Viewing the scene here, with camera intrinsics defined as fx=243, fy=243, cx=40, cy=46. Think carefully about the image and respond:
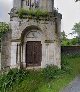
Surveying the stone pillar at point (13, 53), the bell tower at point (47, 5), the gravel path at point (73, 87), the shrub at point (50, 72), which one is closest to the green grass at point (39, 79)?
the shrub at point (50, 72)

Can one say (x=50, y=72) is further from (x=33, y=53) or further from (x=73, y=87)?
(x=73, y=87)

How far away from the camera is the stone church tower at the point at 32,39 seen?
62.4 ft

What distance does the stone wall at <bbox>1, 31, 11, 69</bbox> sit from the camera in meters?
18.8

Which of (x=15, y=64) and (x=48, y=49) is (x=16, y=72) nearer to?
(x=15, y=64)

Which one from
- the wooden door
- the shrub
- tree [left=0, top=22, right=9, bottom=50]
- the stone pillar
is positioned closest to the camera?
the shrub

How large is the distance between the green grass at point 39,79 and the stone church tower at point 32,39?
92cm

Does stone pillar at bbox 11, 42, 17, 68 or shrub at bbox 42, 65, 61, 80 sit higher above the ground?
stone pillar at bbox 11, 42, 17, 68

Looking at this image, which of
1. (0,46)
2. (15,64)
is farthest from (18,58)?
(0,46)

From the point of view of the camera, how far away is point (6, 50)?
62.3 feet

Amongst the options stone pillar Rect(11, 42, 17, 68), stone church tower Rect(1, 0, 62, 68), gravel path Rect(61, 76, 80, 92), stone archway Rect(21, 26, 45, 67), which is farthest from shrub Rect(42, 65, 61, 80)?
stone pillar Rect(11, 42, 17, 68)

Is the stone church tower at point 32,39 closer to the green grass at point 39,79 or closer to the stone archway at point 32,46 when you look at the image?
the stone archway at point 32,46

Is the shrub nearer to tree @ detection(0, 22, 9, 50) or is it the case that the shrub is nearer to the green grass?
the green grass

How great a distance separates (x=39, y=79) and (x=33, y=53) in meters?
3.26

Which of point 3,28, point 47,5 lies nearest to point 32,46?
point 3,28
